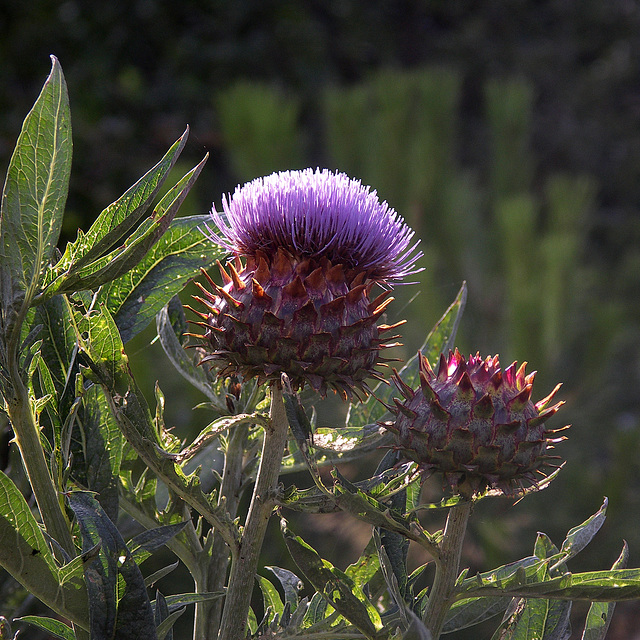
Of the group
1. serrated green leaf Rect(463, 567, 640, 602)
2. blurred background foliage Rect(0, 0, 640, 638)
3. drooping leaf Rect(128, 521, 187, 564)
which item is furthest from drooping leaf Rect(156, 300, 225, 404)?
blurred background foliage Rect(0, 0, 640, 638)

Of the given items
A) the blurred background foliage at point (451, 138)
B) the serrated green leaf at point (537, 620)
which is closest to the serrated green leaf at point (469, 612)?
the serrated green leaf at point (537, 620)

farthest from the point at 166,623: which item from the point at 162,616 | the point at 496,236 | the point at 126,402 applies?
the point at 496,236

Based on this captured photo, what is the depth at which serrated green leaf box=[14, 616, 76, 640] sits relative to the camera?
0.44 m

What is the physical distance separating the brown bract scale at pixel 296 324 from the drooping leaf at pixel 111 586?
158mm

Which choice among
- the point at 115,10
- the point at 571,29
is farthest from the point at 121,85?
the point at 571,29

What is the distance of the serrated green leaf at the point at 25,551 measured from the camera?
40 centimetres

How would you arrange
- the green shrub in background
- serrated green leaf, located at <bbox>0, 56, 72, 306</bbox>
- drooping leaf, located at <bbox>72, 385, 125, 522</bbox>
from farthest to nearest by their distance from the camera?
the green shrub in background, drooping leaf, located at <bbox>72, 385, 125, 522</bbox>, serrated green leaf, located at <bbox>0, 56, 72, 306</bbox>

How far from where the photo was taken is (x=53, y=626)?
456 mm

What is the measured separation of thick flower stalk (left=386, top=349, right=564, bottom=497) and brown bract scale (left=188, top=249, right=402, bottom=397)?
0.05 m

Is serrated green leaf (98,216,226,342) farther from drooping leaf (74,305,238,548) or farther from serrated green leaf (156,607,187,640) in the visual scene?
serrated green leaf (156,607,187,640)

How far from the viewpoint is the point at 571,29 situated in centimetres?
363

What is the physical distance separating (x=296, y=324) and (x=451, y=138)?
2040mm

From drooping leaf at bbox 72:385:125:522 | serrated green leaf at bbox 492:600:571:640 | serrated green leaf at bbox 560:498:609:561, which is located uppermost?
drooping leaf at bbox 72:385:125:522

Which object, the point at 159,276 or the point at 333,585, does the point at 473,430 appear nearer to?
the point at 333,585
